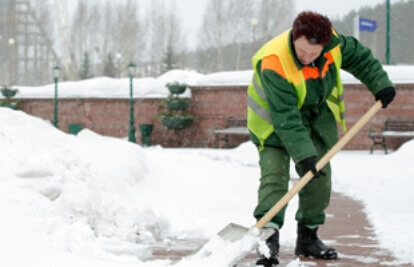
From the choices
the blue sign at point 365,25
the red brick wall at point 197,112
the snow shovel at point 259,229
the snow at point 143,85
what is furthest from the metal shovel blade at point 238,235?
the blue sign at point 365,25

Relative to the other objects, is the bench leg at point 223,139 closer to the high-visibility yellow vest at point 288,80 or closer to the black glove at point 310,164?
the high-visibility yellow vest at point 288,80

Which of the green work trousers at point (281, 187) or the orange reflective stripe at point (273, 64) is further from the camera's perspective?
the green work trousers at point (281, 187)

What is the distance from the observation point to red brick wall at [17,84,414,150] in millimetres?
20297

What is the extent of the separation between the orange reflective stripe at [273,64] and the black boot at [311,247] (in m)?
1.15

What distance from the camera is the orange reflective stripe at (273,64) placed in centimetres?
427

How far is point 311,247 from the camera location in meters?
4.75

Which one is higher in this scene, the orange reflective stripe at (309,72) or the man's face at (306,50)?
the man's face at (306,50)

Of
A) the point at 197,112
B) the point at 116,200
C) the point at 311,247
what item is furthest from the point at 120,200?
the point at 197,112

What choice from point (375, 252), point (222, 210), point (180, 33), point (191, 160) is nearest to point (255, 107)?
point (375, 252)

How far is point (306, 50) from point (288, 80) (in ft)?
0.69

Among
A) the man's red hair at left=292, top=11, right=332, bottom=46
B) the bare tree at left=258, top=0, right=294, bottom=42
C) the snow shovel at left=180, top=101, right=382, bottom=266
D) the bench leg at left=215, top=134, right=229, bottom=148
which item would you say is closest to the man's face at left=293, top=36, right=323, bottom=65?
the man's red hair at left=292, top=11, right=332, bottom=46

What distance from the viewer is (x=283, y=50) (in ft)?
14.1

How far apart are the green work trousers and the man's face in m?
0.62

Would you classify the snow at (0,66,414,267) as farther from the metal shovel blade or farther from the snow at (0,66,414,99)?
the snow at (0,66,414,99)
